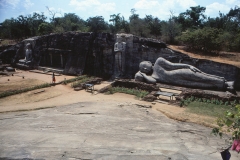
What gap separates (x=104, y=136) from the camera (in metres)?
7.54

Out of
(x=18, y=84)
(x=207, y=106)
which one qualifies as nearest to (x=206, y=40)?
(x=207, y=106)

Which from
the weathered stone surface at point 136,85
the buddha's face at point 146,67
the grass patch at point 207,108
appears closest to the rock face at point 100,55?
the buddha's face at point 146,67

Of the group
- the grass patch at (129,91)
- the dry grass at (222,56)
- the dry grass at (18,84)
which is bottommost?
the grass patch at (129,91)

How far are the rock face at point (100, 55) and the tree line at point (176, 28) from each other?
4.69 metres

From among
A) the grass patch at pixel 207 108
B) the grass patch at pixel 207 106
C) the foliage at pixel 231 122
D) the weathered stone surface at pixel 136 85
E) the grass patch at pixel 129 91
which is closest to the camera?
the foliage at pixel 231 122

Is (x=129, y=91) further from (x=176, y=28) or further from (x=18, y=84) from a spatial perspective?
(x=176, y=28)

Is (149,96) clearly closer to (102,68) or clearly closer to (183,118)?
(183,118)

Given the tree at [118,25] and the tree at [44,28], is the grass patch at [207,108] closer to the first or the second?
the tree at [118,25]

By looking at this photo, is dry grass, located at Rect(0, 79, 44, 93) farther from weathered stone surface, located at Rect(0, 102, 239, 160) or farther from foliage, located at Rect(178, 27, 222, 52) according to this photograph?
foliage, located at Rect(178, 27, 222, 52)

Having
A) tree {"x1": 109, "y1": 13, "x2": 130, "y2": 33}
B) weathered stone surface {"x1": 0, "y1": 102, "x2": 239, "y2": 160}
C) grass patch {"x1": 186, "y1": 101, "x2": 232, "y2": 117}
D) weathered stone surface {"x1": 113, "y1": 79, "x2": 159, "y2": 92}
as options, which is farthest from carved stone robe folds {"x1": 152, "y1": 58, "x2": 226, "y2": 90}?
tree {"x1": 109, "y1": 13, "x2": 130, "y2": 33}

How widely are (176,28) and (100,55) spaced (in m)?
11.2

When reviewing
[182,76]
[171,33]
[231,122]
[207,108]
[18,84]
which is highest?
[171,33]

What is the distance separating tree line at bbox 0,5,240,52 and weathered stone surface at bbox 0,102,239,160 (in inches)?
513

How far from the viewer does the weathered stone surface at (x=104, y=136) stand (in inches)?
235
